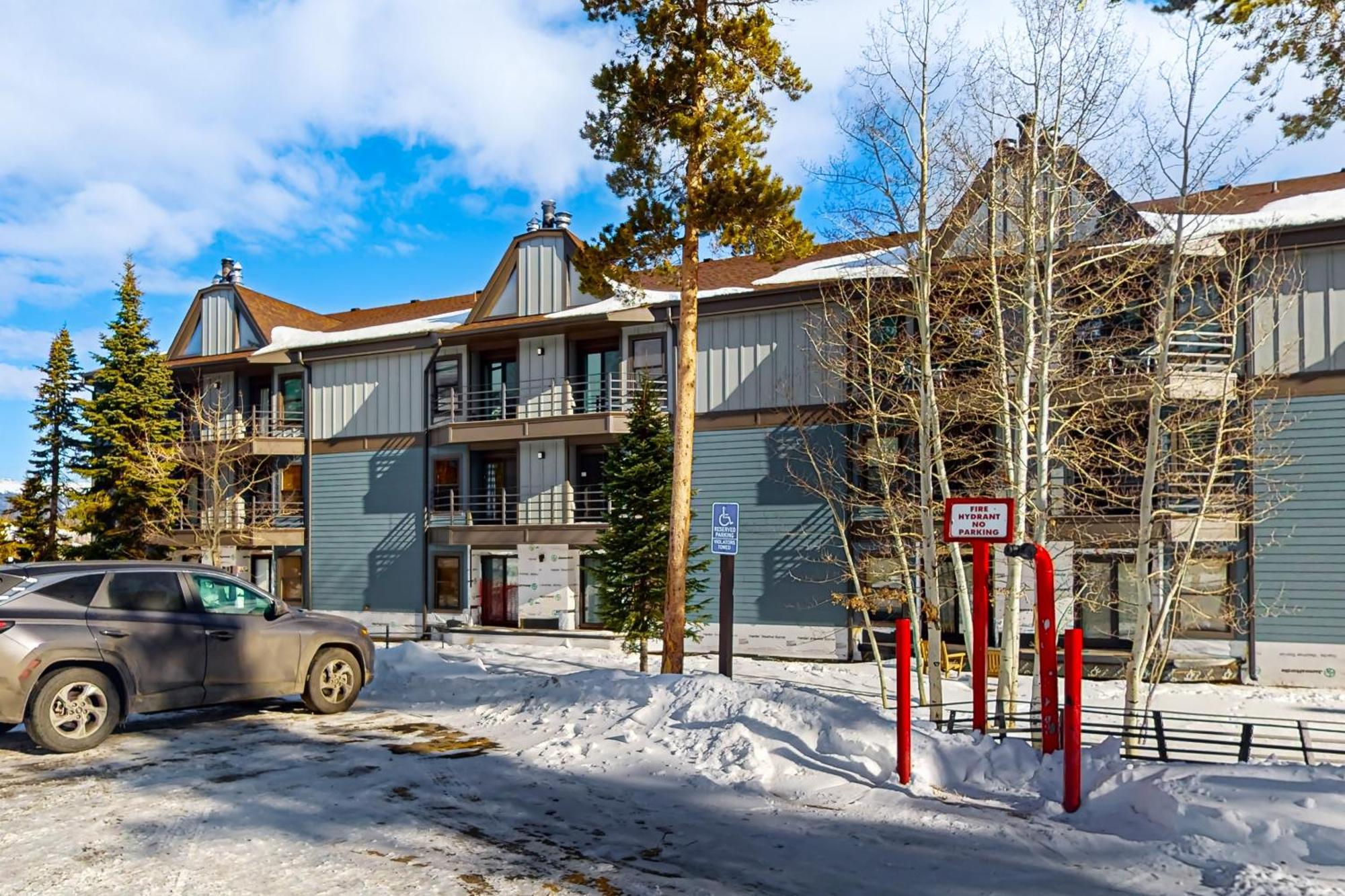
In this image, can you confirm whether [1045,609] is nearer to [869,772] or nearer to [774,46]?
[869,772]

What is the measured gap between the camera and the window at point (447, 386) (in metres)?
28.8

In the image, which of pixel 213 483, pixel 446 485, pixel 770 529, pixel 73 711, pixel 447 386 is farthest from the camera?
pixel 213 483

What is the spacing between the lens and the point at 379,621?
29234mm

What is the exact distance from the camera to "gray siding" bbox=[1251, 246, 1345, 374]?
63.0ft

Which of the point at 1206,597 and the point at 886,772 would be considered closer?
the point at 886,772

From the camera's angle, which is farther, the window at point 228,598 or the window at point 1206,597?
the window at point 1206,597

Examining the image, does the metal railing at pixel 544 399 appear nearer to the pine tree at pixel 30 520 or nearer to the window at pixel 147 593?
the window at pixel 147 593

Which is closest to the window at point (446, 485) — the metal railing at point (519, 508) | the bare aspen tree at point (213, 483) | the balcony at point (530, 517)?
the metal railing at point (519, 508)

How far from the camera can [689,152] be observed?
1415 centimetres

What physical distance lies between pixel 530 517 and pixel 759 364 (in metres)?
8.02

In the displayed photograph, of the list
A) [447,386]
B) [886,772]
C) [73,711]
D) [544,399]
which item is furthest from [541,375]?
[886,772]

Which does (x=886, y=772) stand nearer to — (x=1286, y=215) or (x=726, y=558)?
(x=726, y=558)

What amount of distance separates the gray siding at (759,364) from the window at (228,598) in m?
14.0

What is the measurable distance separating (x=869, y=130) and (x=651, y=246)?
4014 mm
